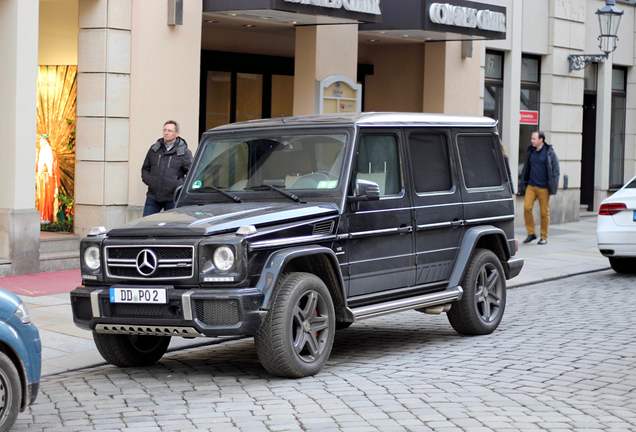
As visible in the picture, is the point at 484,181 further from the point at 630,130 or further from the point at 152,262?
the point at 630,130

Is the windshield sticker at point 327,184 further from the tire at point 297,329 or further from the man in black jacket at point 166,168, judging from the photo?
the man in black jacket at point 166,168

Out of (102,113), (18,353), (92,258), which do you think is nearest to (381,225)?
(92,258)

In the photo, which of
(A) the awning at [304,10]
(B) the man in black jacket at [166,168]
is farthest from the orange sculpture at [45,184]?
(A) the awning at [304,10]

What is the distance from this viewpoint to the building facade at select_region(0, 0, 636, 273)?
621 inches

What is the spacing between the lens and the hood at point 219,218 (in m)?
9.21

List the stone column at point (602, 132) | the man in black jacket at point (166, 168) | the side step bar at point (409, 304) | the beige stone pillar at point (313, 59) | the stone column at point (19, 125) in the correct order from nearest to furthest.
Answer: the side step bar at point (409, 304) → the man in black jacket at point (166, 168) → the stone column at point (19, 125) → the beige stone pillar at point (313, 59) → the stone column at point (602, 132)

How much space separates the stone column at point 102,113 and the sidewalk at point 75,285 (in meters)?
1.22

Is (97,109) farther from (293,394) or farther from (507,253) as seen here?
(293,394)

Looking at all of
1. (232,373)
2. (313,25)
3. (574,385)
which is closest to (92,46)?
(313,25)

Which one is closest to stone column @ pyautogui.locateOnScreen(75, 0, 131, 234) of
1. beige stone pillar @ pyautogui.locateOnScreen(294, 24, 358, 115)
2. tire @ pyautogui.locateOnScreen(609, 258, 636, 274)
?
beige stone pillar @ pyautogui.locateOnScreen(294, 24, 358, 115)

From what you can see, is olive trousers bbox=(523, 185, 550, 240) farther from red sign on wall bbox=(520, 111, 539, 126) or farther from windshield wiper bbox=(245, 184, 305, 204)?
windshield wiper bbox=(245, 184, 305, 204)

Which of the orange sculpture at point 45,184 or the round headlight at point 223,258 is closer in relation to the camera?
the round headlight at point 223,258

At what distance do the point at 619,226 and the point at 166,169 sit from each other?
5804 millimetres

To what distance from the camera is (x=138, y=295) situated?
920 centimetres
